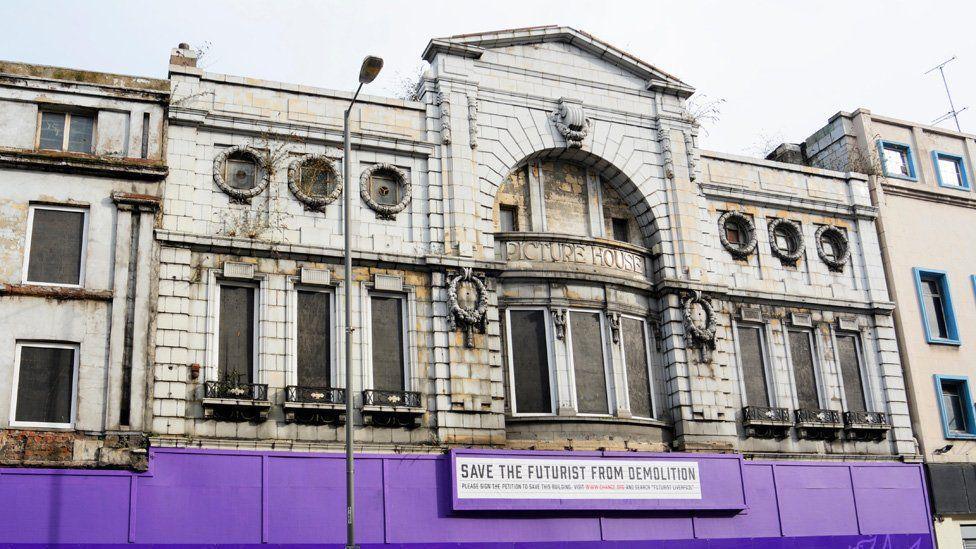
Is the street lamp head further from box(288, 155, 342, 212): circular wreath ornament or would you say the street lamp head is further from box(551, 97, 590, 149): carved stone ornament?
box(551, 97, 590, 149): carved stone ornament

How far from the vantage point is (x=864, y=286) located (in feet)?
99.6

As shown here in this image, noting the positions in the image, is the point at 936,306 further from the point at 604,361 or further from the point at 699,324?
the point at 604,361

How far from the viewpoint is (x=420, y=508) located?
22594mm

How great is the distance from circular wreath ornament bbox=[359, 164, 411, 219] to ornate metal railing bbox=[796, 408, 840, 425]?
11470 mm

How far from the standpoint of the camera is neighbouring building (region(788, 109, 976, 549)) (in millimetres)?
29125

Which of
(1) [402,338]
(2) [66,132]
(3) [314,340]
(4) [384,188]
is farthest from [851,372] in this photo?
(2) [66,132]

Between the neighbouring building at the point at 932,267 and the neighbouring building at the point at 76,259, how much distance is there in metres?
20.0

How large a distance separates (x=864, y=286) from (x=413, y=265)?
13.4m

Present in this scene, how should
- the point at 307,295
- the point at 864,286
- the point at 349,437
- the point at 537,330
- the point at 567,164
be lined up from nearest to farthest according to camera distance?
the point at 349,437
the point at 307,295
the point at 537,330
the point at 567,164
the point at 864,286

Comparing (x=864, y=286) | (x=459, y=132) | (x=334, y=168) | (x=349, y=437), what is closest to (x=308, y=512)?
(x=349, y=437)

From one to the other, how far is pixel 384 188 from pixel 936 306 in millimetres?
16679

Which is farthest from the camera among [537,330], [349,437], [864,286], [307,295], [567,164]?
[864,286]

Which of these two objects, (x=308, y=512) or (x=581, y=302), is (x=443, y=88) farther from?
(x=308, y=512)

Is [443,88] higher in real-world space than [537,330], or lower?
higher
